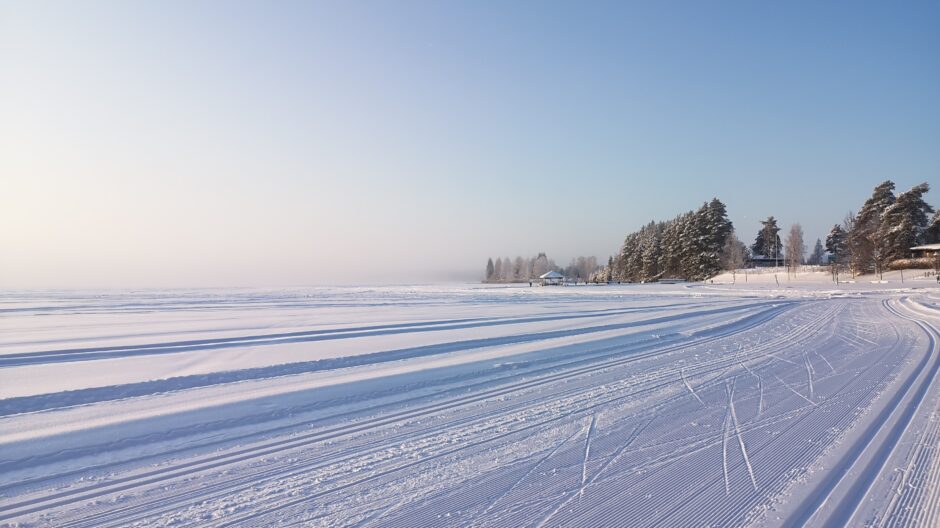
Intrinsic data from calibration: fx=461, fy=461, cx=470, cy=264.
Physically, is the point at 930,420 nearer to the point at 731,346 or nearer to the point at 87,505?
the point at 731,346

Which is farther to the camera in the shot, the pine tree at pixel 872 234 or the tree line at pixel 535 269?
the tree line at pixel 535 269

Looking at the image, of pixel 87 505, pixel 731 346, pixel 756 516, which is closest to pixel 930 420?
pixel 756 516

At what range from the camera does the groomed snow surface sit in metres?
3.31

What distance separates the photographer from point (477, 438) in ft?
15.4

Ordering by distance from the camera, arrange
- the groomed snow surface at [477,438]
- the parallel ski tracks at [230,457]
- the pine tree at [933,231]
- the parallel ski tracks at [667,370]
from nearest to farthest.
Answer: the groomed snow surface at [477,438], the parallel ski tracks at [230,457], the parallel ski tracks at [667,370], the pine tree at [933,231]

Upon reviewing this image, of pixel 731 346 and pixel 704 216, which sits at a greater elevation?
pixel 704 216

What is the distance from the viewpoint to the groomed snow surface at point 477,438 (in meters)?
3.31

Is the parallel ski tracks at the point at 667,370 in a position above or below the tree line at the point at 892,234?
below

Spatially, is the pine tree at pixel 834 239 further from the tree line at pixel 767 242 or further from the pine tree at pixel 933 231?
the pine tree at pixel 933 231

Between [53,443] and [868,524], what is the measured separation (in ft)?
23.3

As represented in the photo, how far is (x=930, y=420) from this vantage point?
16.3 feet

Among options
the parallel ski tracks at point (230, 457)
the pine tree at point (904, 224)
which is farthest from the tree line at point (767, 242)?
the parallel ski tracks at point (230, 457)

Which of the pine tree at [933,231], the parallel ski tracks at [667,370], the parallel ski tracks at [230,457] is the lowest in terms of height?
the parallel ski tracks at [230,457]

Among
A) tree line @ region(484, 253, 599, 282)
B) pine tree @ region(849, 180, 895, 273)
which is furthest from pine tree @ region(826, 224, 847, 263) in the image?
tree line @ region(484, 253, 599, 282)
